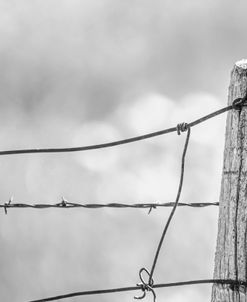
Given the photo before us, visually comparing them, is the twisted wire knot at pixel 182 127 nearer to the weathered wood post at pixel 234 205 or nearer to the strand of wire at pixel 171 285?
the weathered wood post at pixel 234 205

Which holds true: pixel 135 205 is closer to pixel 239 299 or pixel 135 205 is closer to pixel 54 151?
pixel 54 151

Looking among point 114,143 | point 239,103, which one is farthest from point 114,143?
point 239,103

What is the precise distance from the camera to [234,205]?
2592 millimetres

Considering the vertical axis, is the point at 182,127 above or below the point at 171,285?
above

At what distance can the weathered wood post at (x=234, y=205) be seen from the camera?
8.34 feet

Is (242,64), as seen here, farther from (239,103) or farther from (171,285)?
(171,285)

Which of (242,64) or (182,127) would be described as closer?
(242,64)

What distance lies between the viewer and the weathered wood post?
100 inches

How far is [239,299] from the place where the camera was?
8.26ft

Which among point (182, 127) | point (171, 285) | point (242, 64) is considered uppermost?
point (242, 64)

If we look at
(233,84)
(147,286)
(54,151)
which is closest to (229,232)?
(147,286)

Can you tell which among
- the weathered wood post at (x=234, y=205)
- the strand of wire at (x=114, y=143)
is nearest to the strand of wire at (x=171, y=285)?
the weathered wood post at (x=234, y=205)

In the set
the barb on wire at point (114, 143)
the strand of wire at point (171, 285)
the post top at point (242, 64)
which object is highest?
the post top at point (242, 64)

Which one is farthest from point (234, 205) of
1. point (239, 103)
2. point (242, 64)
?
point (242, 64)
